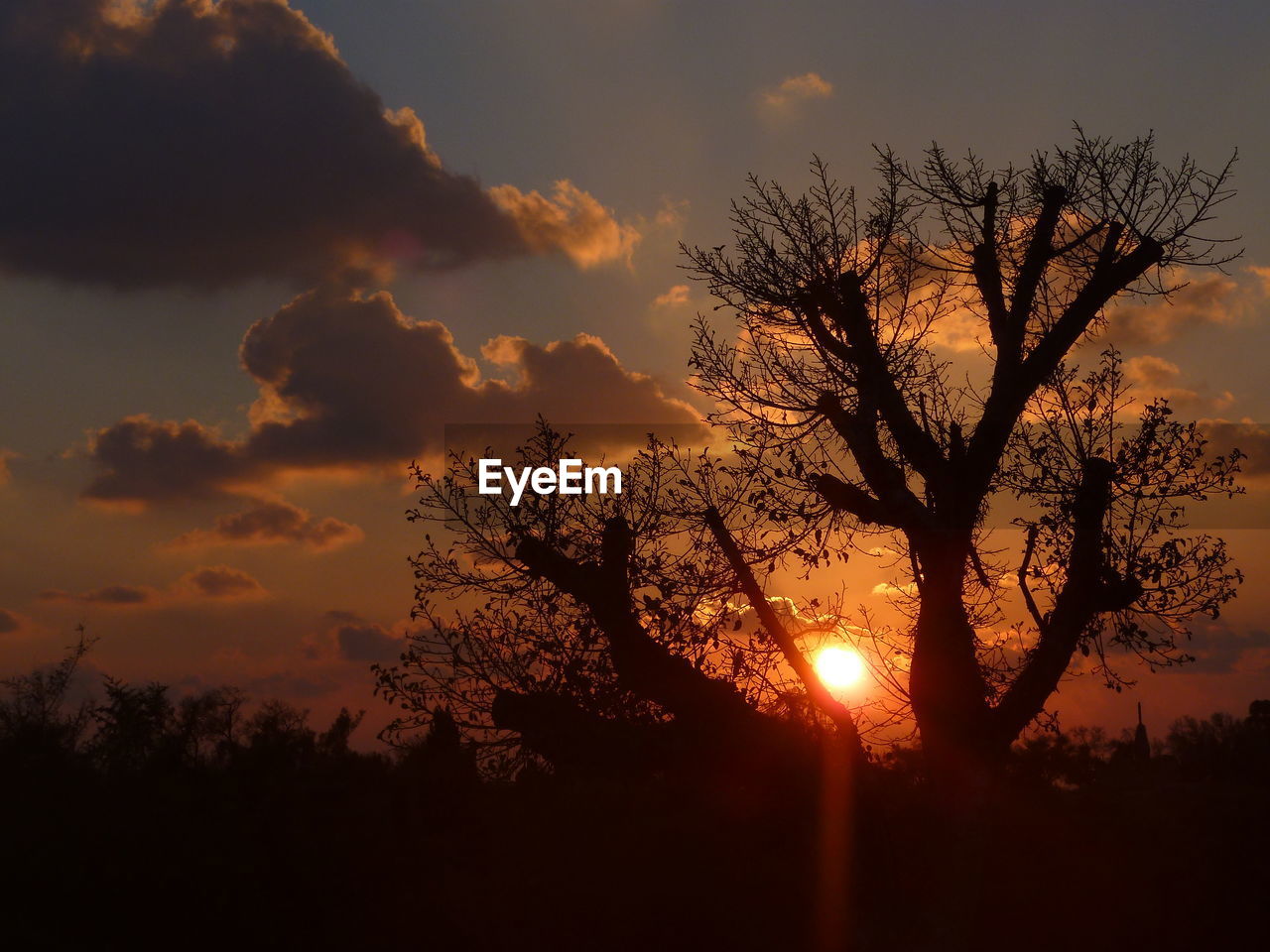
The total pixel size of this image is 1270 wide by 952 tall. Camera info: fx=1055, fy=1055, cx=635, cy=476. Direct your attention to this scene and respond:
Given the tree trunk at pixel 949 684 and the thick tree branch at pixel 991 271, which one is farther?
the thick tree branch at pixel 991 271

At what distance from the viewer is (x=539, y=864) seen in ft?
53.0

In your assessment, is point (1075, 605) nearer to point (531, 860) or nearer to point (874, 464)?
point (874, 464)

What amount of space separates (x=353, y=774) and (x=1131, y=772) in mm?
30636

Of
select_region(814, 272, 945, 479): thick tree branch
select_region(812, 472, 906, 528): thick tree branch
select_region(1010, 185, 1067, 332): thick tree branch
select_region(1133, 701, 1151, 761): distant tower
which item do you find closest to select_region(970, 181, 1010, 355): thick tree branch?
select_region(1010, 185, 1067, 332): thick tree branch

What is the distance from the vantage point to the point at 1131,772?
3866cm

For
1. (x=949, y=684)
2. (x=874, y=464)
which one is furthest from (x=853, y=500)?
(x=949, y=684)

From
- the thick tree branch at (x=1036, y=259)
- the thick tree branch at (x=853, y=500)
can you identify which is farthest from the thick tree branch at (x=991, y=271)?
the thick tree branch at (x=853, y=500)

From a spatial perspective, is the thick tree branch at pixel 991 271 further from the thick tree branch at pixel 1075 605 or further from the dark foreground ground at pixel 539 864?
the dark foreground ground at pixel 539 864

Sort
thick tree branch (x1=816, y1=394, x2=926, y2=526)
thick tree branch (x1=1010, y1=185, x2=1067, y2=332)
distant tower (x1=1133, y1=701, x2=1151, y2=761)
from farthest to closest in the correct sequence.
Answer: distant tower (x1=1133, y1=701, x2=1151, y2=761)
thick tree branch (x1=1010, y1=185, x2=1067, y2=332)
thick tree branch (x1=816, y1=394, x2=926, y2=526)

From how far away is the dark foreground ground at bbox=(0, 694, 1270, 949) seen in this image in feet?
44.0

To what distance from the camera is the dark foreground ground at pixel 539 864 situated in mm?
13422

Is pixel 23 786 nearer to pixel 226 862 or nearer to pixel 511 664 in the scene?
pixel 226 862

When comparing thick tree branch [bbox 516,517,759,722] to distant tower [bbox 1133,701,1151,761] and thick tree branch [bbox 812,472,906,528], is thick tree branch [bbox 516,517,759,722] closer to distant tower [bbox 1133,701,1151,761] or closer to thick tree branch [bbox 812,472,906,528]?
thick tree branch [bbox 812,472,906,528]

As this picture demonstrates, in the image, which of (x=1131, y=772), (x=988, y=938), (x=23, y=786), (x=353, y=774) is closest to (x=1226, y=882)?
(x=988, y=938)
